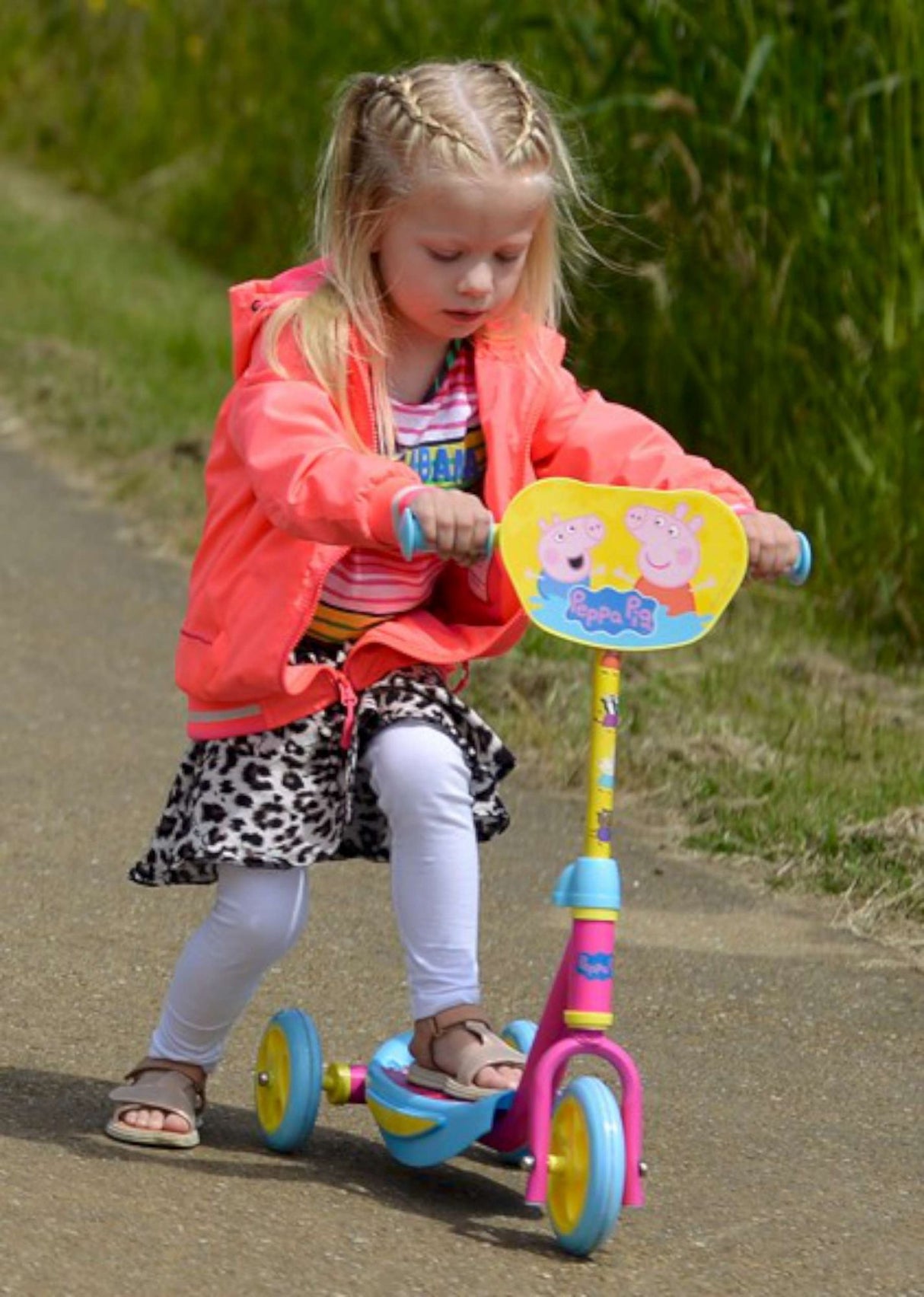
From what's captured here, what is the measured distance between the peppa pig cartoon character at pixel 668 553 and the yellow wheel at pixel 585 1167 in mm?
509

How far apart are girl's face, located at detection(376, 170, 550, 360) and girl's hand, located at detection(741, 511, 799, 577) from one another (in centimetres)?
38

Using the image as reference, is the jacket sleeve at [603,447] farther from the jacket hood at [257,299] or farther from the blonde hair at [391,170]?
the jacket hood at [257,299]

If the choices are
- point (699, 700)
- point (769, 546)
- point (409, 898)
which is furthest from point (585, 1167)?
point (699, 700)

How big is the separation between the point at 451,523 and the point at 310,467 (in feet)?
0.69

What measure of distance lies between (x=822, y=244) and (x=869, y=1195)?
10.4 feet

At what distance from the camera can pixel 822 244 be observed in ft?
19.4

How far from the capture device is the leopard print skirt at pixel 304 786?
302 centimetres

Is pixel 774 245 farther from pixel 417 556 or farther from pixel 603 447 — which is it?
pixel 417 556

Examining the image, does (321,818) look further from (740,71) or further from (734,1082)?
(740,71)

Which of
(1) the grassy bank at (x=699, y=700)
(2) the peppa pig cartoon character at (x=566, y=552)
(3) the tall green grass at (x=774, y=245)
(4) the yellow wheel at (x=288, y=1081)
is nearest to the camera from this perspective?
(2) the peppa pig cartoon character at (x=566, y=552)

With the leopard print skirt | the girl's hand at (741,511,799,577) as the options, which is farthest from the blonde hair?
the girl's hand at (741,511,799,577)

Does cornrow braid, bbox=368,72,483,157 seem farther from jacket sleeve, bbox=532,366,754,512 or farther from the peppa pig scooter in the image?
the peppa pig scooter

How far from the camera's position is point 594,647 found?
9.45 feet

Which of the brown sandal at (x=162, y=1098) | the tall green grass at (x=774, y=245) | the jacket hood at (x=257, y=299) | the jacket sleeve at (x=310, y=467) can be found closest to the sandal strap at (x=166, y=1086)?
the brown sandal at (x=162, y=1098)
